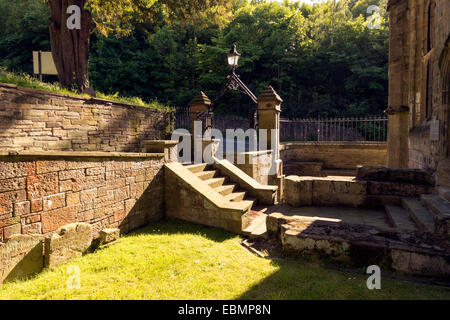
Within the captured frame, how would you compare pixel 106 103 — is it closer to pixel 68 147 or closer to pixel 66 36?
pixel 68 147

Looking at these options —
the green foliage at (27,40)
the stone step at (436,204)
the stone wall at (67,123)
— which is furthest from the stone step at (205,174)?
the green foliage at (27,40)

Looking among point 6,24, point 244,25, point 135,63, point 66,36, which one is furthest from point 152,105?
point 6,24

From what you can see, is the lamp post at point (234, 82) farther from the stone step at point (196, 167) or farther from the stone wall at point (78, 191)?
the stone wall at point (78, 191)

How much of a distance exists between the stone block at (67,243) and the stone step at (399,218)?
5.12 meters

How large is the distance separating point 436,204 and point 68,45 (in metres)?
11.2

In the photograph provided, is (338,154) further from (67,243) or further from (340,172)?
(67,243)

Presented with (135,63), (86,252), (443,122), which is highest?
(135,63)

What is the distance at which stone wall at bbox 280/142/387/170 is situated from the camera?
46.2 ft

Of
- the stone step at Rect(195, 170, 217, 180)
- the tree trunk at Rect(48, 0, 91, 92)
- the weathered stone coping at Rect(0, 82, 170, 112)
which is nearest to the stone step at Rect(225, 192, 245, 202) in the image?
the stone step at Rect(195, 170, 217, 180)

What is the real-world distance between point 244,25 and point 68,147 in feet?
74.9

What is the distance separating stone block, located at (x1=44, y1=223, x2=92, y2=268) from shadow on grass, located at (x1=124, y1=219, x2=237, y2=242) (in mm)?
973

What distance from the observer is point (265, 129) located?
10805 millimetres

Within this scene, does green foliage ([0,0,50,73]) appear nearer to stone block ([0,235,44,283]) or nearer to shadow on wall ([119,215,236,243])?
shadow on wall ([119,215,236,243])

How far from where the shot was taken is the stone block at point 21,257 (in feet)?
11.2
